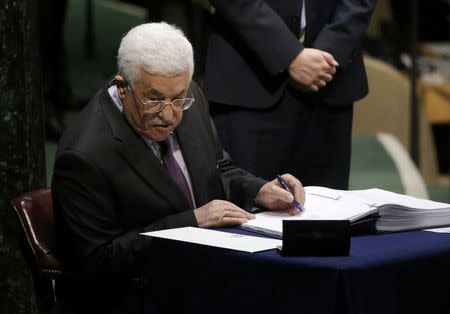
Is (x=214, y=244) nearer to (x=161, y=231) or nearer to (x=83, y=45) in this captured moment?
(x=161, y=231)

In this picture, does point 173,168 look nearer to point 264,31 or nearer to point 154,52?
point 154,52

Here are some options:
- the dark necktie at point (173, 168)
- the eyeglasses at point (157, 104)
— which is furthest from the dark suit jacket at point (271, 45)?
the eyeglasses at point (157, 104)

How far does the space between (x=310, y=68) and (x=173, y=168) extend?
72 centimetres

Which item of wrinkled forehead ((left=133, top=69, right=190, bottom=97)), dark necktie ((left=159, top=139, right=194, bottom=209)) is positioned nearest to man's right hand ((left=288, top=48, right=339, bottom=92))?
dark necktie ((left=159, top=139, right=194, bottom=209))

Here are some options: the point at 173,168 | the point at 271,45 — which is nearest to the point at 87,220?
the point at 173,168

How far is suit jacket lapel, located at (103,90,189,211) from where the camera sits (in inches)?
119

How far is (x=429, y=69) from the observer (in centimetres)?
794

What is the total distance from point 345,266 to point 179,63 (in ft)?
2.50

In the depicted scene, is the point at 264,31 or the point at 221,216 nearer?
the point at 221,216

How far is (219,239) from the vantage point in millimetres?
2713

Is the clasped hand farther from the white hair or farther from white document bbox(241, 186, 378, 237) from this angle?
the white hair

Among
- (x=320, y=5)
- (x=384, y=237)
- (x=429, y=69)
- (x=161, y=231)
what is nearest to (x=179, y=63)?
(x=161, y=231)

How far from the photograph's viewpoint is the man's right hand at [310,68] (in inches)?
144

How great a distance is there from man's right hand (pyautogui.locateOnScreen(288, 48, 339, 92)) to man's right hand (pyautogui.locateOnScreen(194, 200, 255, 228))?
0.86 metres
